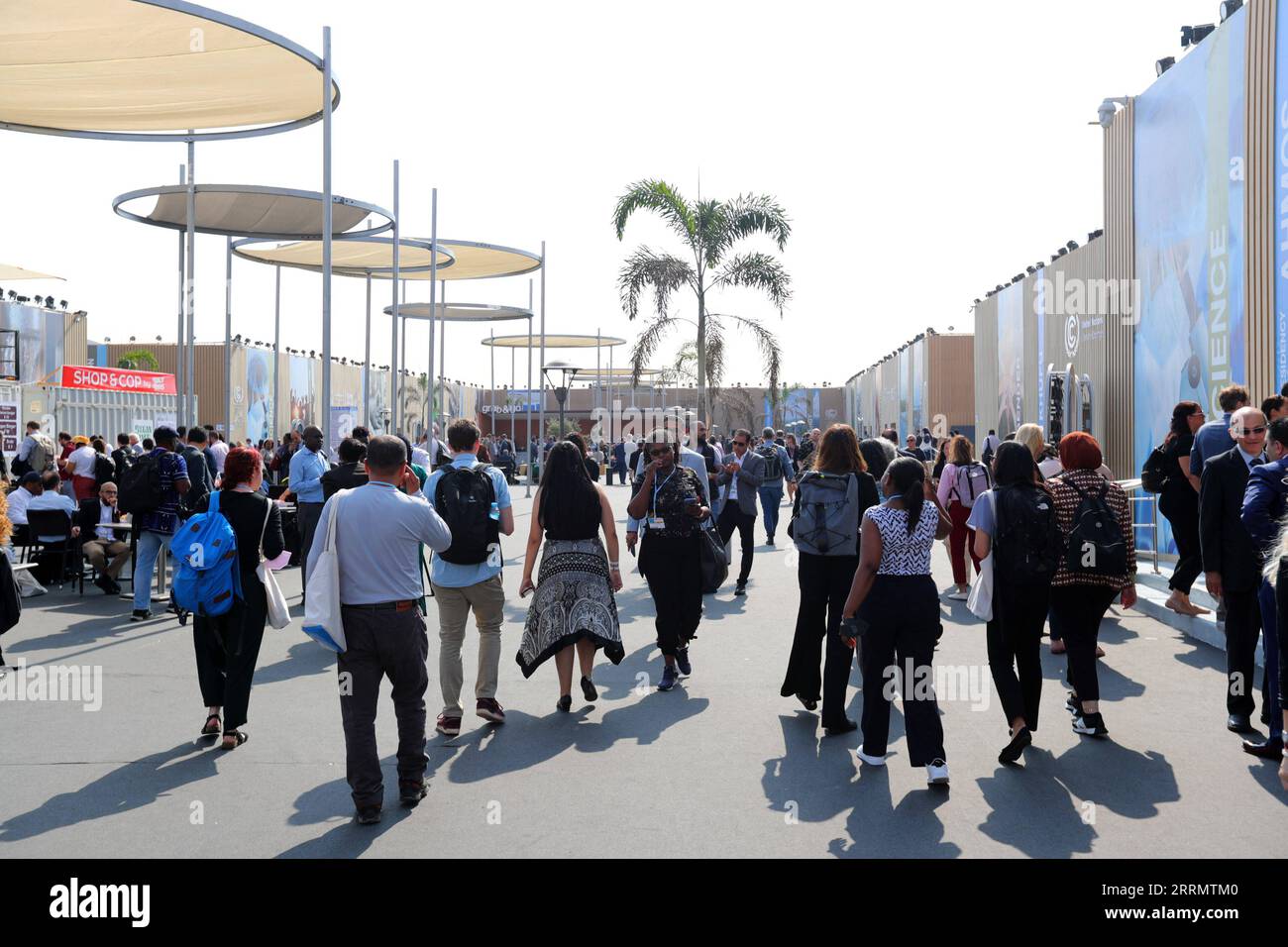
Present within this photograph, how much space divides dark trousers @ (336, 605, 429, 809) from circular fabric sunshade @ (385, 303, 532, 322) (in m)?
21.9

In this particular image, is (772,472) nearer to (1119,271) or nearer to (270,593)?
(1119,271)

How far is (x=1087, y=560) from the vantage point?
6.72 meters

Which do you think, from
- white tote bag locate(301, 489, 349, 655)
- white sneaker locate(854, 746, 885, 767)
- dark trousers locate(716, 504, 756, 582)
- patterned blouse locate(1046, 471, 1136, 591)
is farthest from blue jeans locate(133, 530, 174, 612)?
patterned blouse locate(1046, 471, 1136, 591)

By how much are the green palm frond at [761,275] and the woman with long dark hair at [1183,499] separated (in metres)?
19.0

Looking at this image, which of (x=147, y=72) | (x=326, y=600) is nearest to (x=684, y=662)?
(x=326, y=600)

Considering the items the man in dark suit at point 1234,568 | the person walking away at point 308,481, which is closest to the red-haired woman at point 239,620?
the person walking away at point 308,481

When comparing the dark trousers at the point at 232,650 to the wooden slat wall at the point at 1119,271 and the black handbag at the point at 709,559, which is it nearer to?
the black handbag at the point at 709,559

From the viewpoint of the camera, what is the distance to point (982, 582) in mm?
6621

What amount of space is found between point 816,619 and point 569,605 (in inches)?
63.3

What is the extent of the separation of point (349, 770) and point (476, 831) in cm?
67

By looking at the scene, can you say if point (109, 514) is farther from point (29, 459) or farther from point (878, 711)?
point (878, 711)

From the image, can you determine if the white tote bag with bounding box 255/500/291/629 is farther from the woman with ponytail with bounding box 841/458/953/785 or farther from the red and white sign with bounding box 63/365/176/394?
the red and white sign with bounding box 63/365/176/394
